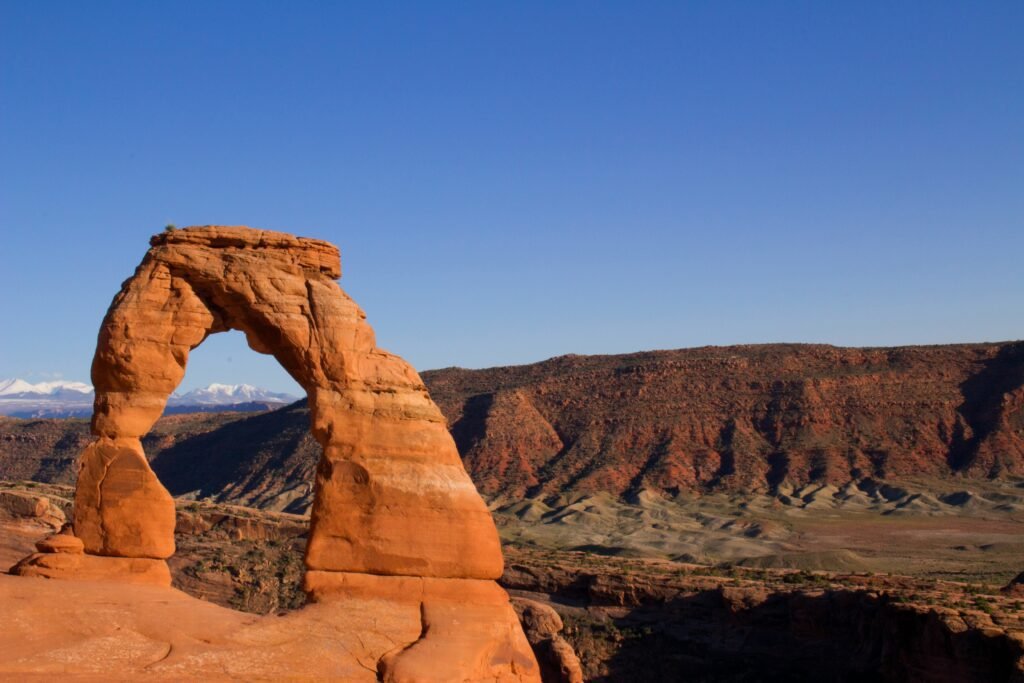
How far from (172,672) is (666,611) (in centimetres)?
2465

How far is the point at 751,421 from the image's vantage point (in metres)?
86.3

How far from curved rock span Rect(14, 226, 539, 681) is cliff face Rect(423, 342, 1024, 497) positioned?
6290 centimetres

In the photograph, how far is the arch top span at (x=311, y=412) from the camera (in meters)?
16.3

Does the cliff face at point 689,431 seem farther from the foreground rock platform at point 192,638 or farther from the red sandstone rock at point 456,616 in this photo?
the foreground rock platform at point 192,638

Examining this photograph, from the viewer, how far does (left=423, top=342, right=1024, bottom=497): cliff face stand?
7994 centimetres

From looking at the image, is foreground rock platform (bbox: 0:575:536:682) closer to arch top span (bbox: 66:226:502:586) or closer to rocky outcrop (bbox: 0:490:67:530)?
arch top span (bbox: 66:226:502:586)

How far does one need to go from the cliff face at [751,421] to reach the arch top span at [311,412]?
2477 inches

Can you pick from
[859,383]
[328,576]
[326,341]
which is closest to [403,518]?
[328,576]


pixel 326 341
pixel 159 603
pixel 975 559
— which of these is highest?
pixel 326 341

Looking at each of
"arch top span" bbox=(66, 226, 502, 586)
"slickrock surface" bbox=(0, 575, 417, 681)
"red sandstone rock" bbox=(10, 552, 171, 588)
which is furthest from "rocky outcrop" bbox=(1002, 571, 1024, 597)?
"red sandstone rock" bbox=(10, 552, 171, 588)

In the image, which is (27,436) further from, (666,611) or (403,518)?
(403,518)

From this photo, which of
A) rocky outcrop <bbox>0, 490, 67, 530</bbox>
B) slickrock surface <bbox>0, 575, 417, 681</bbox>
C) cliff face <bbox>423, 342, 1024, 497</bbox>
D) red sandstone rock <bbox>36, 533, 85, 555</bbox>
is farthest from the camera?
cliff face <bbox>423, 342, 1024, 497</bbox>

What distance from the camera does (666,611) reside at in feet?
119

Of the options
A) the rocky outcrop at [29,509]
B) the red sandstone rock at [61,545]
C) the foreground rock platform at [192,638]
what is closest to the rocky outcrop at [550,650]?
the foreground rock platform at [192,638]
